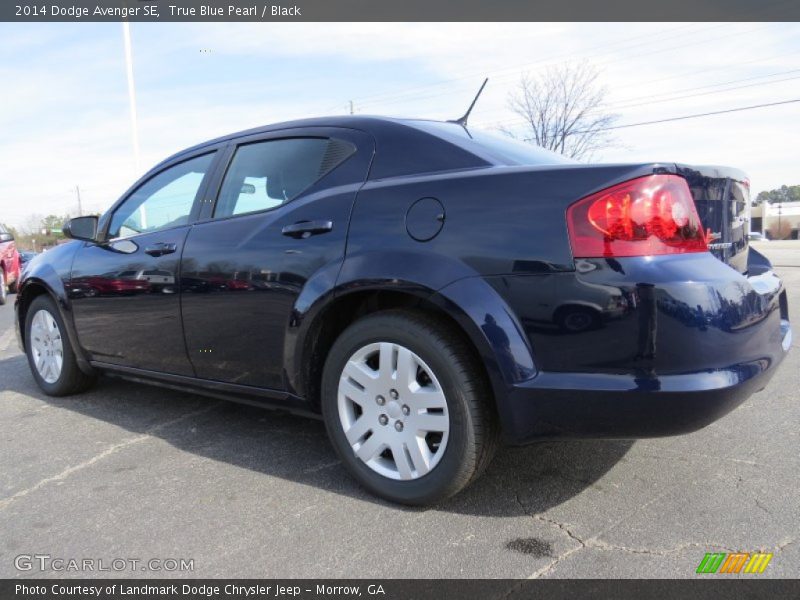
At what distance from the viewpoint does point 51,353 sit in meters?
4.29

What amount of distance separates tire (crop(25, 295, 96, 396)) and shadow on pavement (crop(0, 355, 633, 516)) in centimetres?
10

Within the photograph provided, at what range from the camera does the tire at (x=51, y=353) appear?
164 inches

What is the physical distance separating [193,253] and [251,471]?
1115 millimetres

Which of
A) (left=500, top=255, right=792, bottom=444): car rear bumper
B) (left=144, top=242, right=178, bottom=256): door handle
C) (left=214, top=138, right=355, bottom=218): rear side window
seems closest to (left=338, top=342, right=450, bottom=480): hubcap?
(left=500, top=255, right=792, bottom=444): car rear bumper

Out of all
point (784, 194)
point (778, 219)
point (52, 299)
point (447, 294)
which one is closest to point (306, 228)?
point (447, 294)

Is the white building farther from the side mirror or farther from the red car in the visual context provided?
the side mirror

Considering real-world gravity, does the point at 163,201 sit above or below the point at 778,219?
above

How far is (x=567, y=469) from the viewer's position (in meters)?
2.78

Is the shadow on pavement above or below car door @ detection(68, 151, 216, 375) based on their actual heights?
below

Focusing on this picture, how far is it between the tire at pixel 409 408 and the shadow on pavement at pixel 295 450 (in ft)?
0.53

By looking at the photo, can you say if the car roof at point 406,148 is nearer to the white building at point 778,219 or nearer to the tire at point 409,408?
the tire at point 409,408
